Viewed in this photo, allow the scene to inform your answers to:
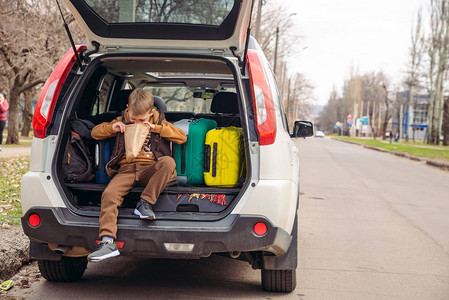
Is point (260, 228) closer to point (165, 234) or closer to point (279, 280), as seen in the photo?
point (165, 234)

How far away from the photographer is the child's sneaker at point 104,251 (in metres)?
3.62

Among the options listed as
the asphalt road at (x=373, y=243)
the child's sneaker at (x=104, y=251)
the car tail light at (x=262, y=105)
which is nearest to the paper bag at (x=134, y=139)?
the child's sneaker at (x=104, y=251)

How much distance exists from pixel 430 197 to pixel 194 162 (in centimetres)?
837

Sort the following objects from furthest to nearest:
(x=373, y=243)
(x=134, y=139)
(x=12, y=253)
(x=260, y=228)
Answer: (x=373, y=243)
(x=12, y=253)
(x=134, y=139)
(x=260, y=228)

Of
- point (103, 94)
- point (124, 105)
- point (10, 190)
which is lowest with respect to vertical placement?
point (10, 190)

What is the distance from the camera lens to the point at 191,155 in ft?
14.1

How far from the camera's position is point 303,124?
218 inches

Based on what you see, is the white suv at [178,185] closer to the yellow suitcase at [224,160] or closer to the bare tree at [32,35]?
the yellow suitcase at [224,160]

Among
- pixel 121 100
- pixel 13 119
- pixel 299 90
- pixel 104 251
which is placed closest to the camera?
pixel 104 251

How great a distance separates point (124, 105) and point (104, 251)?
7.18 feet

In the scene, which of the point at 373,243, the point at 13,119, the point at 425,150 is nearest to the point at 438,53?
the point at 425,150

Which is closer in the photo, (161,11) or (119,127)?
(161,11)

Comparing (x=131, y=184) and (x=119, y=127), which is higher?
(x=119, y=127)

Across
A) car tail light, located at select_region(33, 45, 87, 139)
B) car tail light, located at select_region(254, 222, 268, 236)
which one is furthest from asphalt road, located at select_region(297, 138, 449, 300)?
car tail light, located at select_region(33, 45, 87, 139)
